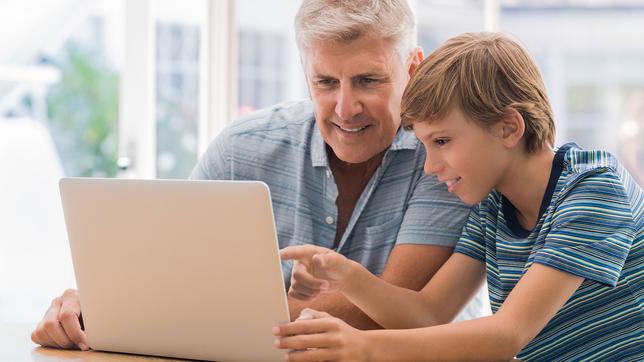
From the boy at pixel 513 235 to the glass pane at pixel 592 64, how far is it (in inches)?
93.4

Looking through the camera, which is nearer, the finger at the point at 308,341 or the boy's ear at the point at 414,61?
the finger at the point at 308,341

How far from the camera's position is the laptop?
1143 mm

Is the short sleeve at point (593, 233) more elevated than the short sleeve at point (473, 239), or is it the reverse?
the short sleeve at point (593, 233)

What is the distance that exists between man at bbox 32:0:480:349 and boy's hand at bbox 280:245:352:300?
24cm

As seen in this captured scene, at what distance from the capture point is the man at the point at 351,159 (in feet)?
5.22

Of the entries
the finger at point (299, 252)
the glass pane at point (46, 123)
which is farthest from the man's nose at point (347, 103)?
the glass pane at point (46, 123)

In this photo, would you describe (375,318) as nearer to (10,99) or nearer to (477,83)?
(477,83)

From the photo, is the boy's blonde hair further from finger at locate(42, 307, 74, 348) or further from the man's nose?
finger at locate(42, 307, 74, 348)

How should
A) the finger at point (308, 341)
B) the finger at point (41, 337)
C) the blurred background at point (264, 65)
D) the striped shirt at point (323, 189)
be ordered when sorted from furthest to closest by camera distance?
the blurred background at point (264, 65), the striped shirt at point (323, 189), the finger at point (41, 337), the finger at point (308, 341)

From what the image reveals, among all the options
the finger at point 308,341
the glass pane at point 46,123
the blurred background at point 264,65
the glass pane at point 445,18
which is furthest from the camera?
the blurred background at point 264,65

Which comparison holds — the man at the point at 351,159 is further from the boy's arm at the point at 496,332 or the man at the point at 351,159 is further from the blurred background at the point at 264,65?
the blurred background at the point at 264,65

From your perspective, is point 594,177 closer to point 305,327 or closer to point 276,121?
point 305,327

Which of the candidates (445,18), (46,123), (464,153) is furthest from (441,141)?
(46,123)

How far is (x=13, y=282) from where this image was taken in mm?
3227
